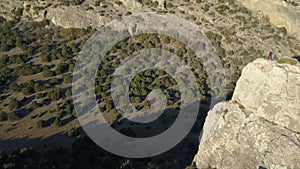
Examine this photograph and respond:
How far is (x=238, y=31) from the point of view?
244 ft

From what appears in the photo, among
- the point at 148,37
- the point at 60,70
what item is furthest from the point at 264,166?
the point at 148,37

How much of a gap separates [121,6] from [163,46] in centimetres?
1508

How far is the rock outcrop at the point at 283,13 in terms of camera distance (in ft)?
234

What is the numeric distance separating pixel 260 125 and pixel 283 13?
146 ft

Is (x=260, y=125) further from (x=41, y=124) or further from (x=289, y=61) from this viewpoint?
(x=41, y=124)

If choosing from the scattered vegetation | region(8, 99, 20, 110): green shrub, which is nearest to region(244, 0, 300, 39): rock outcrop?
the scattered vegetation

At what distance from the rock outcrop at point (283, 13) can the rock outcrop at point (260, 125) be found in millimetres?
39091

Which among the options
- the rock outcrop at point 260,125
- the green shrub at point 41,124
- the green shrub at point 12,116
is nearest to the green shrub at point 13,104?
the green shrub at point 12,116

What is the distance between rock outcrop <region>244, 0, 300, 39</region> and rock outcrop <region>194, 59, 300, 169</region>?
3909 cm

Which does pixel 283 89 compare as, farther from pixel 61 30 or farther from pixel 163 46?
pixel 61 30

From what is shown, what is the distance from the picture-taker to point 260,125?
116 feet

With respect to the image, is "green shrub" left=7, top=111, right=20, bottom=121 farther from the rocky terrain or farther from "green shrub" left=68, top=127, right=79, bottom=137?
"green shrub" left=68, top=127, right=79, bottom=137

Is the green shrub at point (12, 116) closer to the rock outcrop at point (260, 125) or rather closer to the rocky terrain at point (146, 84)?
the rocky terrain at point (146, 84)

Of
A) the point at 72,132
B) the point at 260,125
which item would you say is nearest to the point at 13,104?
the point at 72,132
